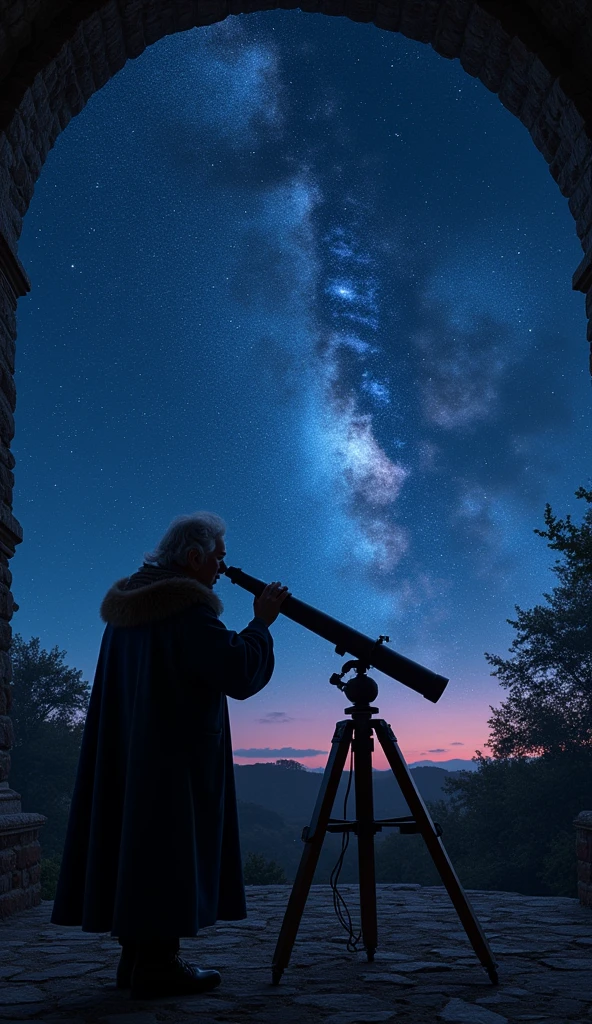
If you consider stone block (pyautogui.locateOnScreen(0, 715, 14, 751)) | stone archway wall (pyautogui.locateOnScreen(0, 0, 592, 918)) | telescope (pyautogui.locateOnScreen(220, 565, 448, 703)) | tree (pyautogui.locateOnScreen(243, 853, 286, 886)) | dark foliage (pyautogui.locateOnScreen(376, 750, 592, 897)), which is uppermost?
stone archway wall (pyautogui.locateOnScreen(0, 0, 592, 918))

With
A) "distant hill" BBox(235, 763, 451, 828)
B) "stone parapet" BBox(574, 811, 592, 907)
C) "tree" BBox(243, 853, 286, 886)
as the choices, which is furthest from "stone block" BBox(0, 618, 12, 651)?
"distant hill" BBox(235, 763, 451, 828)

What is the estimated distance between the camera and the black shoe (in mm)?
3072

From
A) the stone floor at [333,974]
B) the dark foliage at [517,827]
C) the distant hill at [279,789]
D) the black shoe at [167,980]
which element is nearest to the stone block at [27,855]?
the stone floor at [333,974]

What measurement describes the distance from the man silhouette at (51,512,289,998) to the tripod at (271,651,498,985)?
0.27 m

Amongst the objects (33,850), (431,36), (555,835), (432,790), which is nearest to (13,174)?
(431,36)

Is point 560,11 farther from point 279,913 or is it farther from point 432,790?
point 432,790

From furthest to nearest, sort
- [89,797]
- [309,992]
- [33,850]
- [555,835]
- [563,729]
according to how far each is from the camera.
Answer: [563,729] < [555,835] < [33,850] < [89,797] < [309,992]

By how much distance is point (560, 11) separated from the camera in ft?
17.2

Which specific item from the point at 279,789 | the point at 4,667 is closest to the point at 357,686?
the point at 4,667

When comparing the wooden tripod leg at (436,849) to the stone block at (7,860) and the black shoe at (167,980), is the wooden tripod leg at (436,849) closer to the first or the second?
the black shoe at (167,980)

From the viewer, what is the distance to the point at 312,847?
11.2ft

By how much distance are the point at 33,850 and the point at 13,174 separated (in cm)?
500

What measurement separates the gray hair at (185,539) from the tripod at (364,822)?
88 centimetres

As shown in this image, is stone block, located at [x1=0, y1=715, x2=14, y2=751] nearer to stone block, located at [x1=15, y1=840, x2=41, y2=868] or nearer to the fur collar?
stone block, located at [x1=15, y1=840, x2=41, y2=868]
